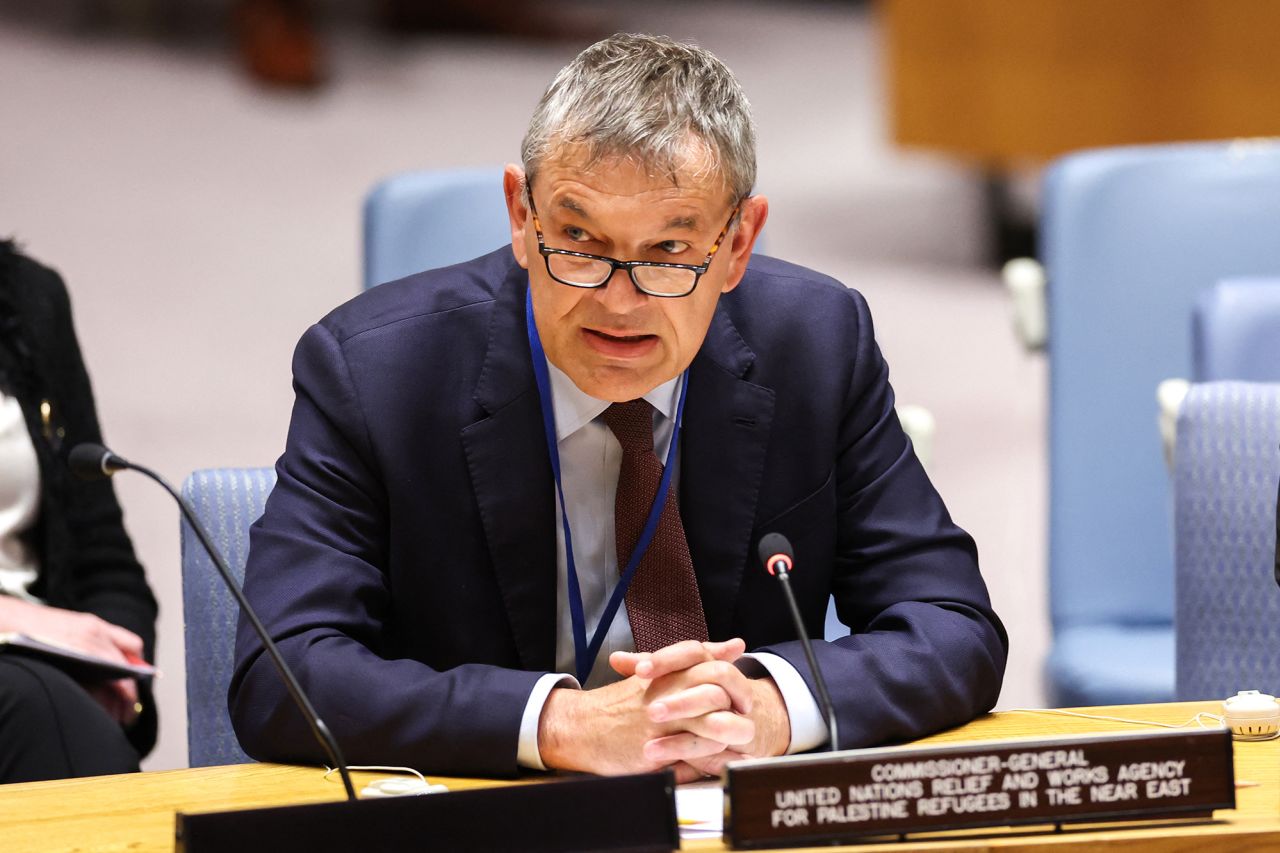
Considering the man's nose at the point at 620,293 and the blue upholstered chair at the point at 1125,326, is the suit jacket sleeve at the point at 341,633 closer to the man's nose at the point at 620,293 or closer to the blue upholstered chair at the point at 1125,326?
the man's nose at the point at 620,293

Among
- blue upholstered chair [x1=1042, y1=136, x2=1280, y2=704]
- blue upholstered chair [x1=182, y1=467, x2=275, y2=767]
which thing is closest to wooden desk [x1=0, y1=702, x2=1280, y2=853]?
blue upholstered chair [x1=182, y1=467, x2=275, y2=767]

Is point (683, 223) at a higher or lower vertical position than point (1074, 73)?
lower

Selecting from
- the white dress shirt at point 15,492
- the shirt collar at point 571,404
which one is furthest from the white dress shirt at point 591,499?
the white dress shirt at point 15,492

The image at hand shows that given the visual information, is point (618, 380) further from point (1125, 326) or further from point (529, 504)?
point (1125, 326)

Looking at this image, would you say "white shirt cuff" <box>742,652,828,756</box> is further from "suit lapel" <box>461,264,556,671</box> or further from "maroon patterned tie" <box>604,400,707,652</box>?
"suit lapel" <box>461,264,556,671</box>

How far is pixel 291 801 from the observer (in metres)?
1.80

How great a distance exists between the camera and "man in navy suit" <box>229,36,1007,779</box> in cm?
192

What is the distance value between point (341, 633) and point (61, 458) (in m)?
0.78

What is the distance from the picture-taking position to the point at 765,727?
1.91 meters

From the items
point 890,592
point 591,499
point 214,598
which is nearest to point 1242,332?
point 890,592

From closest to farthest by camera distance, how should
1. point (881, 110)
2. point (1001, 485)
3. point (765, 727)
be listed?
point (765, 727) < point (1001, 485) < point (881, 110)

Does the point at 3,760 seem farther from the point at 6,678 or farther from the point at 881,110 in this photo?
the point at 881,110

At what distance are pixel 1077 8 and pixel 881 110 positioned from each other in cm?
298

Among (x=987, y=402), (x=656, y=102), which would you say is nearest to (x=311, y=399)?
(x=656, y=102)
